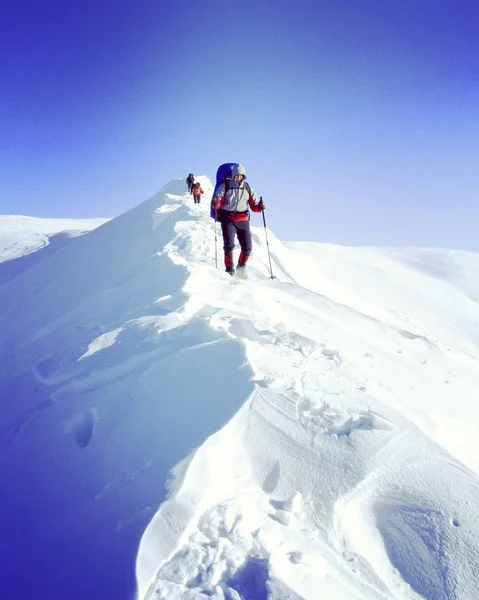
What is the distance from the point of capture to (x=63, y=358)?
5.93 m

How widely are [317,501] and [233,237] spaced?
6.00m

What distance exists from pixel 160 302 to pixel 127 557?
170 inches

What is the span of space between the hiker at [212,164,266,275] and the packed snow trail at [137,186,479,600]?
3.79 m

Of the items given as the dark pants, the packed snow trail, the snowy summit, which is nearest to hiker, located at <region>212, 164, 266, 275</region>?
the dark pants

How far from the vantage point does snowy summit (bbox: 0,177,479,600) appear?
2.35m

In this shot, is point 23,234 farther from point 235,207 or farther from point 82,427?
point 82,427

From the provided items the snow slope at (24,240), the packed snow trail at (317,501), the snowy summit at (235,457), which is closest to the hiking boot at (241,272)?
the snowy summit at (235,457)

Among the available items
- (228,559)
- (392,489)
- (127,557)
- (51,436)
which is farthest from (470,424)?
(51,436)

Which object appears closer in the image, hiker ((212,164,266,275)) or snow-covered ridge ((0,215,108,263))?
hiker ((212,164,266,275))

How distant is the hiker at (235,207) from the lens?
7642 mm

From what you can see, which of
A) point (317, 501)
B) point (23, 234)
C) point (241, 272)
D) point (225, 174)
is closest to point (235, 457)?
point (317, 501)

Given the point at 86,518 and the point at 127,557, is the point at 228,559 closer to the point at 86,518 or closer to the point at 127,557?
the point at 127,557

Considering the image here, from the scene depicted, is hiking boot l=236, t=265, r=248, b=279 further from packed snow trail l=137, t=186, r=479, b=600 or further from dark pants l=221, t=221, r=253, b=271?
packed snow trail l=137, t=186, r=479, b=600

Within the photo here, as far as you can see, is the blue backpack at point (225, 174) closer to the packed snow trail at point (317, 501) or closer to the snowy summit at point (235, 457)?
the snowy summit at point (235, 457)
